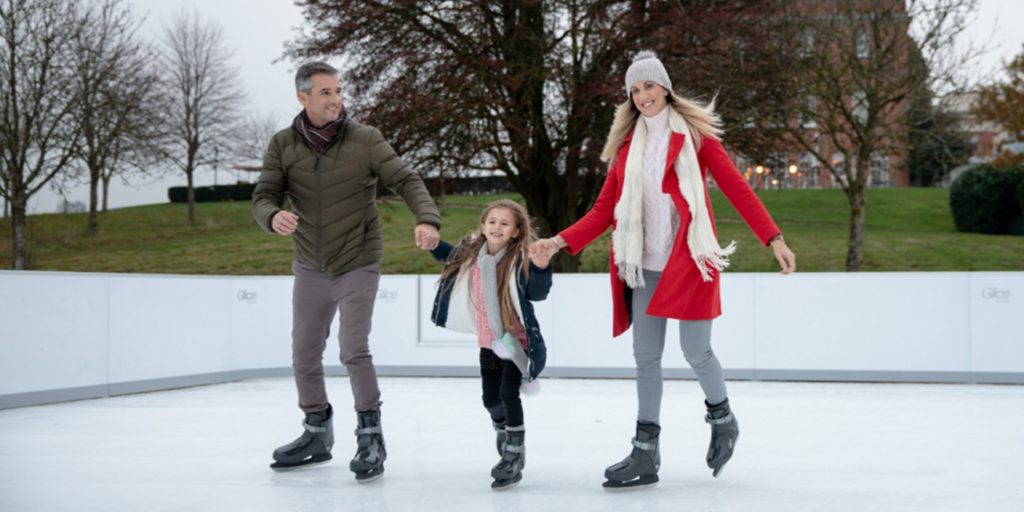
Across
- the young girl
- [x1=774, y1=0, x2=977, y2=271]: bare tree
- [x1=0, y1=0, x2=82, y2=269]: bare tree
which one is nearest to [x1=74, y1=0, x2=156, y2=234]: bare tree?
[x1=0, y1=0, x2=82, y2=269]: bare tree

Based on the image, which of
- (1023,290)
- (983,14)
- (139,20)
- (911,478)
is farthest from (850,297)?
(139,20)

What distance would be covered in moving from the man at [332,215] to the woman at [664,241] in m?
0.72

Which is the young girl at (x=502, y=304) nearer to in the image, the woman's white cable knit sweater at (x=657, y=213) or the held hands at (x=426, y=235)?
the held hands at (x=426, y=235)

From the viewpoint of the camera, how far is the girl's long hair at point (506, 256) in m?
3.56

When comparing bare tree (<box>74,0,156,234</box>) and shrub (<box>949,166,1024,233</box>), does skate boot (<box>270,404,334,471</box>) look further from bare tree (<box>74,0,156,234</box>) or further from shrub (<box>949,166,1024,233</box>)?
shrub (<box>949,166,1024,233</box>)

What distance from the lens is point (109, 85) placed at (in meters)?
15.6

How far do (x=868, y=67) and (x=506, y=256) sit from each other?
1260cm

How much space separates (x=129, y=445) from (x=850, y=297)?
5.61 meters

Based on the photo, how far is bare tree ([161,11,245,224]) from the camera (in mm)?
21969

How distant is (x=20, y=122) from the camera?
47.9ft

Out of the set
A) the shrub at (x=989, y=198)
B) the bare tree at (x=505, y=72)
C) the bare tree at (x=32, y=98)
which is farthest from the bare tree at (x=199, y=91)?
the shrub at (x=989, y=198)

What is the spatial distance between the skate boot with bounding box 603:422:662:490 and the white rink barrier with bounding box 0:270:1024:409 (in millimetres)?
4324

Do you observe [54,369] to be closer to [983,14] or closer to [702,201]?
[702,201]

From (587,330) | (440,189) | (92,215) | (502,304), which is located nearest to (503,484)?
(502,304)
